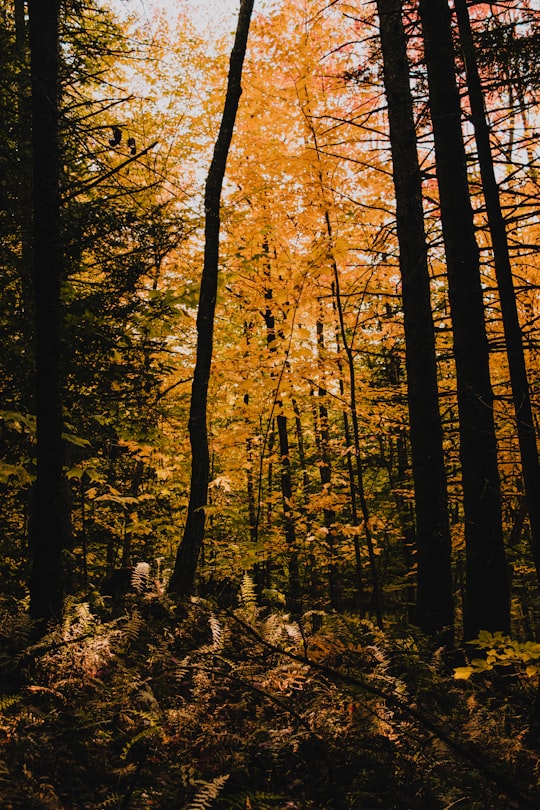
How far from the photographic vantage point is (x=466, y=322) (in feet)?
16.4

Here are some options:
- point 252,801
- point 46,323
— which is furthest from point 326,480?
point 252,801

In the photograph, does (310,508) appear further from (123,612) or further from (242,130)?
(242,130)

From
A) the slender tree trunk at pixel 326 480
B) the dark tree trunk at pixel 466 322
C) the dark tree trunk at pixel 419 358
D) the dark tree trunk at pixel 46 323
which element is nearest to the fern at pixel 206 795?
the dark tree trunk at pixel 46 323

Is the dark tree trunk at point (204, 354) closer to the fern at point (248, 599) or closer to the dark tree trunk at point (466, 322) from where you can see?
the fern at point (248, 599)

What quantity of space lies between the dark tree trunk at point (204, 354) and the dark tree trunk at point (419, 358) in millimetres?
2114

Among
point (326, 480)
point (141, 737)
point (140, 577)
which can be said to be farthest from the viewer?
point (326, 480)

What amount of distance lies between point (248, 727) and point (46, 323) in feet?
12.6

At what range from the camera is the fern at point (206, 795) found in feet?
7.45

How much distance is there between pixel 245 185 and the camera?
32.1 ft

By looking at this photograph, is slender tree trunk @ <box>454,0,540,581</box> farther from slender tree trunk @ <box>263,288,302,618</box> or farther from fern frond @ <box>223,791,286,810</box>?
slender tree trunk @ <box>263,288,302,618</box>

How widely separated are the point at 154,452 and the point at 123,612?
4301 mm

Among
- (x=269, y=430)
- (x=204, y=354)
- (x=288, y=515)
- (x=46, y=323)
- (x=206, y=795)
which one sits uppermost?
(x=204, y=354)

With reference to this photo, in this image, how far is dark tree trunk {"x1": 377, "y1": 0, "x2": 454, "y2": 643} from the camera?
222 inches

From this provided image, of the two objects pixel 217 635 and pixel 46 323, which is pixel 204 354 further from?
pixel 217 635
